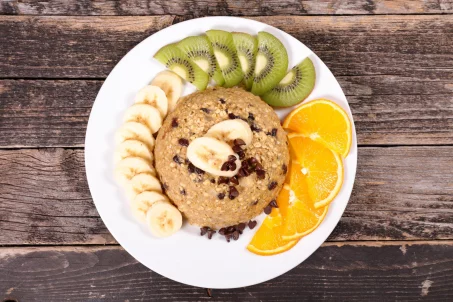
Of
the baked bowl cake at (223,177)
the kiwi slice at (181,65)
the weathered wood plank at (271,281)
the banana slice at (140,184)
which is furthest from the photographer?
the weathered wood plank at (271,281)

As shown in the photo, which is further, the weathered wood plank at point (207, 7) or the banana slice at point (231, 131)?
the weathered wood plank at point (207, 7)

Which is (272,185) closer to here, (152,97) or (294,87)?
(294,87)

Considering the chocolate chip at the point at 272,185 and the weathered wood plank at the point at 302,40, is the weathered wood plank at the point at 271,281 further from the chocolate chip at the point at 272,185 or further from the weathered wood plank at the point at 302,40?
the weathered wood plank at the point at 302,40

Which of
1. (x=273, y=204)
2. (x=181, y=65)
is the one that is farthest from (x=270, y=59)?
(x=273, y=204)

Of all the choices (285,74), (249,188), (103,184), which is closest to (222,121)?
(249,188)

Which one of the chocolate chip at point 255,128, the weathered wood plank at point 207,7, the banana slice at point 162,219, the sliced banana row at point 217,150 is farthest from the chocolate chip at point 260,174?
the weathered wood plank at point 207,7

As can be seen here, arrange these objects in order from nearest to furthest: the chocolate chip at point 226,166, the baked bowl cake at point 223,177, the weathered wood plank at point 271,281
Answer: the chocolate chip at point 226,166 < the baked bowl cake at point 223,177 < the weathered wood plank at point 271,281
